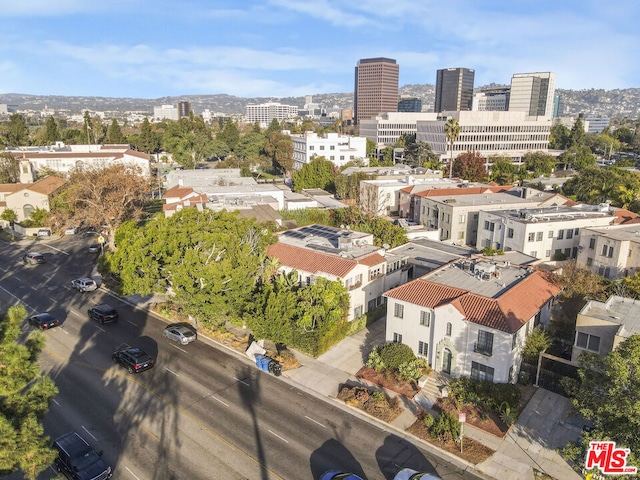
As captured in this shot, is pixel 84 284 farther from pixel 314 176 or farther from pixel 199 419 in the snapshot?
pixel 314 176

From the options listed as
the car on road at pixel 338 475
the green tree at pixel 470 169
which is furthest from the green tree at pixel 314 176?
the car on road at pixel 338 475

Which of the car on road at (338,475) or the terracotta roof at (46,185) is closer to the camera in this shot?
the car on road at (338,475)

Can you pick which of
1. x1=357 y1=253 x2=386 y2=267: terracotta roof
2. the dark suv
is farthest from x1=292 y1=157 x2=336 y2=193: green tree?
the dark suv

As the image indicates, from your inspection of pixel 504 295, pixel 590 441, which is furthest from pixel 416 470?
pixel 504 295

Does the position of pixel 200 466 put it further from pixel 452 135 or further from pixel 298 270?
pixel 452 135

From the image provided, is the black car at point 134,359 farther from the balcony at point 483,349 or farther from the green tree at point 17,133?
the green tree at point 17,133

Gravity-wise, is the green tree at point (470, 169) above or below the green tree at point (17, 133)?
below
